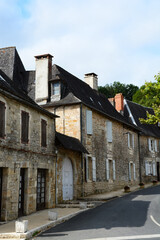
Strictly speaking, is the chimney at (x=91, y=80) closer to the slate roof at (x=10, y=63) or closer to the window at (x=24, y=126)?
the slate roof at (x=10, y=63)

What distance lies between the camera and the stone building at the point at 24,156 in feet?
32.5

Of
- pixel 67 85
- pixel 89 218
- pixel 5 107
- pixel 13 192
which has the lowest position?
pixel 89 218

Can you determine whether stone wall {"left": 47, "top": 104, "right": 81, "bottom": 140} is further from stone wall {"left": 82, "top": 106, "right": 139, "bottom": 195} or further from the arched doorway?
the arched doorway

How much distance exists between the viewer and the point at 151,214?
10.4 metres

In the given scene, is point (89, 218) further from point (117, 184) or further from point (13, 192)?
point (117, 184)

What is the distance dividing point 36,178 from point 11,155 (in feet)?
7.29

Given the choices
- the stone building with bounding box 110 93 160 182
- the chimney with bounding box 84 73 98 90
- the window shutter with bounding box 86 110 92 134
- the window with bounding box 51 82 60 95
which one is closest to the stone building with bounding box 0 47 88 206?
the window with bounding box 51 82 60 95

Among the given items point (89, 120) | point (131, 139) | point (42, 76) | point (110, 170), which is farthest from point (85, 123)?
point (131, 139)

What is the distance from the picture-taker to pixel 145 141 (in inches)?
1114

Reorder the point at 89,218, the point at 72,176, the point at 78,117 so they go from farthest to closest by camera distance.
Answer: the point at 78,117, the point at 72,176, the point at 89,218

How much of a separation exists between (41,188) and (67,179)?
8.83 ft

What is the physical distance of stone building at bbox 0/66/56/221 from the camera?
9.90 metres

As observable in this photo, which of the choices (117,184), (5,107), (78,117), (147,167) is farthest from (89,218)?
(147,167)

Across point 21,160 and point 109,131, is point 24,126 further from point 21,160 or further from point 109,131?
point 109,131
